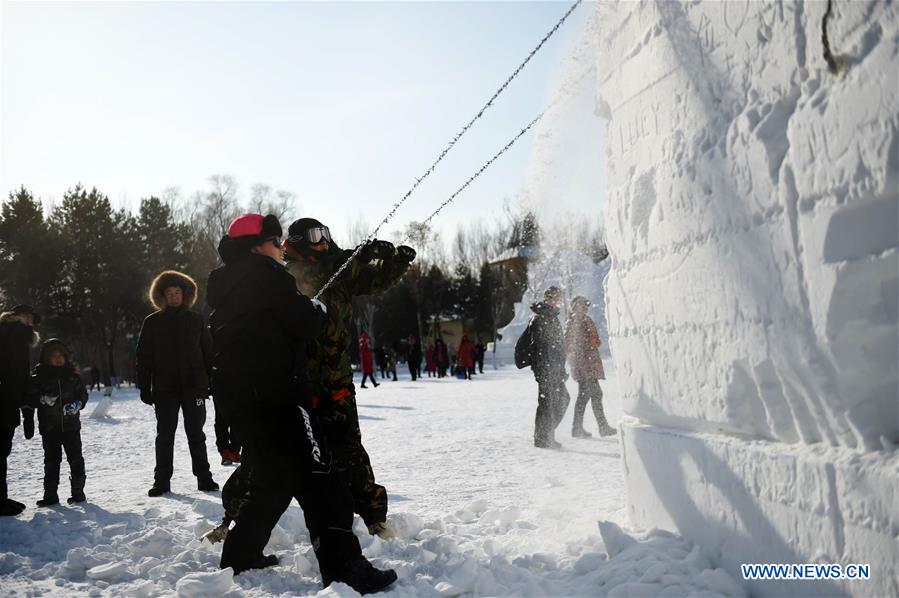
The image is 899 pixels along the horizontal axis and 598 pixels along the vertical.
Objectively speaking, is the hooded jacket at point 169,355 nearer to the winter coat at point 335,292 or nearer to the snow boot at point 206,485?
the snow boot at point 206,485

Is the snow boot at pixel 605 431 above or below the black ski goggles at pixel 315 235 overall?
below

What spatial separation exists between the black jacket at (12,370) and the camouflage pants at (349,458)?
11.4 feet

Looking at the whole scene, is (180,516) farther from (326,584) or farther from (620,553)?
(620,553)

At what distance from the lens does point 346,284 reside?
417cm

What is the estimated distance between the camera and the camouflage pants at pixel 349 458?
3.96 metres

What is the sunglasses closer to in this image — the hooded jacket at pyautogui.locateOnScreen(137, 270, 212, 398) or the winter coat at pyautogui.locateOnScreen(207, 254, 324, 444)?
the winter coat at pyautogui.locateOnScreen(207, 254, 324, 444)

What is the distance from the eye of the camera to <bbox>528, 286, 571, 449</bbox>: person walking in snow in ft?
24.5

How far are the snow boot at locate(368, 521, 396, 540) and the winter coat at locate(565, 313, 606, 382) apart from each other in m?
4.42

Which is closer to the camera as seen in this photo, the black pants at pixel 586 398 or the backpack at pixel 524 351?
the backpack at pixel 524 351

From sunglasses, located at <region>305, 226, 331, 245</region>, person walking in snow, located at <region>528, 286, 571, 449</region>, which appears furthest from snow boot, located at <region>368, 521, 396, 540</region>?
person walking in snow, located at <region>528, 286, 571, 449</region>

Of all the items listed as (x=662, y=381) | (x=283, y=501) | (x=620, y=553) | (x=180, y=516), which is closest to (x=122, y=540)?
(x=180, y=516)

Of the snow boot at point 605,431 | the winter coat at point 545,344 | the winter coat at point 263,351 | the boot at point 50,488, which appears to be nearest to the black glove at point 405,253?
the winter coat at point 263,351

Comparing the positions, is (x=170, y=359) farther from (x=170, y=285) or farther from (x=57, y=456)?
(x=57, y=456)

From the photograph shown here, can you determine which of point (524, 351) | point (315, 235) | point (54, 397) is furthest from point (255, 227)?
point (524, 351)
